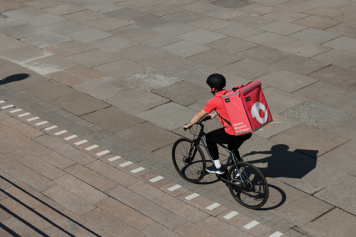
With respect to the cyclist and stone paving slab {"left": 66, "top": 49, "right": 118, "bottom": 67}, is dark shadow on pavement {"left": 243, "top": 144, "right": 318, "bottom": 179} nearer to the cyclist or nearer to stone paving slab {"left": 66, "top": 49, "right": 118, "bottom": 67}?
the cyclist

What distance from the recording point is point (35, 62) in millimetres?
14117

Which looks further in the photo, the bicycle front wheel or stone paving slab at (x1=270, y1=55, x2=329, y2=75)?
stone paving slab at (x1=270, y1=55, x2=329, y2=75)

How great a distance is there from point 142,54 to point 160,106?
3610 millimetres

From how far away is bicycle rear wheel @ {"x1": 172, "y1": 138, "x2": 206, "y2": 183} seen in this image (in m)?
8.32

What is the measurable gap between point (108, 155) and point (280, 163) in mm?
3303

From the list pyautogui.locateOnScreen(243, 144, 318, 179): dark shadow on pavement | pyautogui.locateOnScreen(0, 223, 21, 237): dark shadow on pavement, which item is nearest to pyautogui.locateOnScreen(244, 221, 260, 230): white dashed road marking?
pyautogui.locateOnScreen(243, 144, 318, 179): dark shadow on pavement

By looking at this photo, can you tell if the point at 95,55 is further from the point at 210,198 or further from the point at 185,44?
the point at 210,198

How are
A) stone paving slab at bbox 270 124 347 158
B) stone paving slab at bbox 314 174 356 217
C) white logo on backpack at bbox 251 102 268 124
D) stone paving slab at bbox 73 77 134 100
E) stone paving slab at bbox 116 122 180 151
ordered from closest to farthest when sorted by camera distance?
white logo on backpack at bbox 251 102 268 124 < stone paving slab at bbox 314 174 356 217 < stone paving slab at bbox 270 124 347 158 < stone paving slab at bbox 116 122 180 151 < stone paving slab at bbox 73 77 134 100

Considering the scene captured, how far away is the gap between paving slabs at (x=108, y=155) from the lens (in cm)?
760

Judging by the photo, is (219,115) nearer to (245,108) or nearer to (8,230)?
(245,108)

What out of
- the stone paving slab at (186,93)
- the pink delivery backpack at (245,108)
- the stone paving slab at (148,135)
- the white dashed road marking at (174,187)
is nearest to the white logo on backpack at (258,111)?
the pink delivery backpack at (245,108)

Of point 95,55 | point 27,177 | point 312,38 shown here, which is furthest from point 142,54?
point 27,177

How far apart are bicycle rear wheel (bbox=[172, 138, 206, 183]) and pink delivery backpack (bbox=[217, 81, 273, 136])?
125 cm

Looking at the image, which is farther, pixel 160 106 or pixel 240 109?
pixel 160 106
